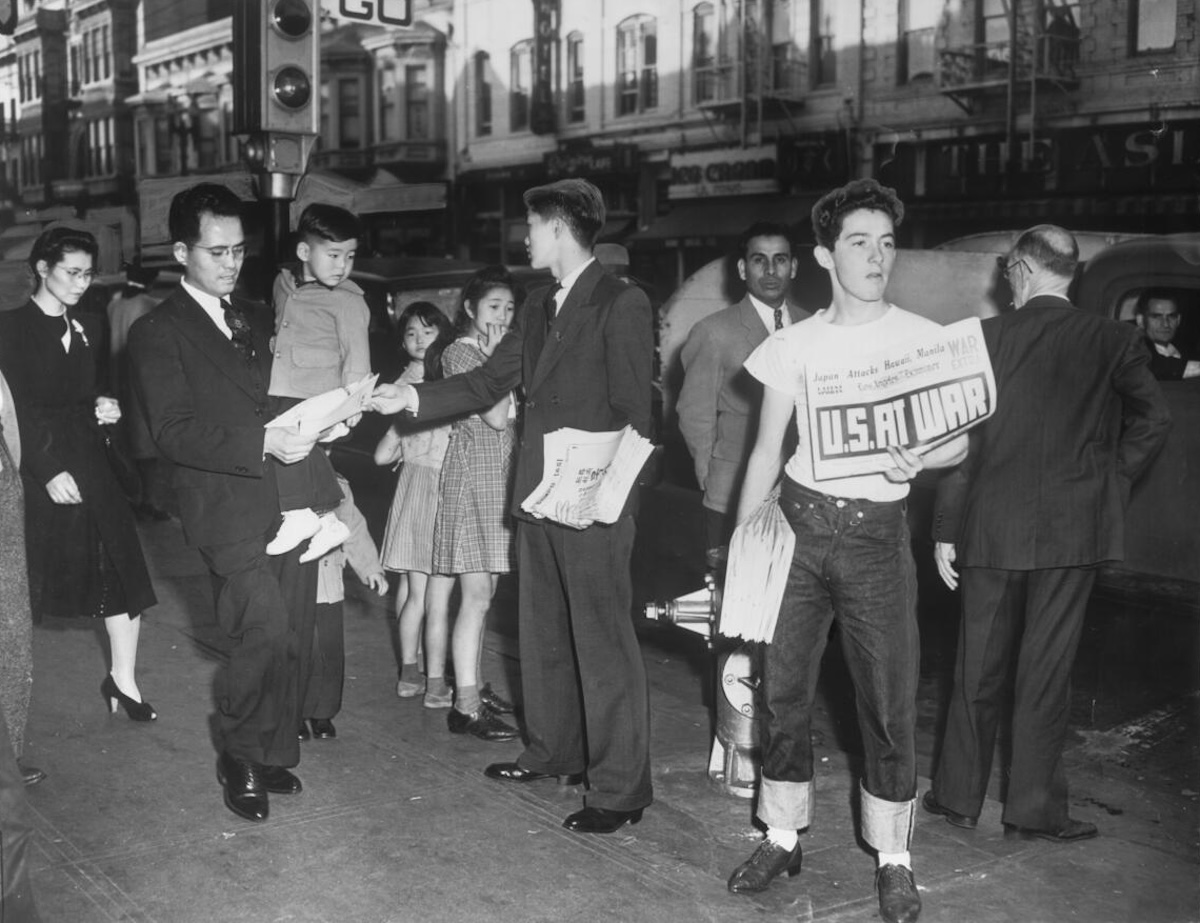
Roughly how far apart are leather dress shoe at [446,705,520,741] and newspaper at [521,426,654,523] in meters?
1.21

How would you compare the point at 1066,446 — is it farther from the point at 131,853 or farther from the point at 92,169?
the point at 92,169

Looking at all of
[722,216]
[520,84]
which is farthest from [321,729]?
[520,84]

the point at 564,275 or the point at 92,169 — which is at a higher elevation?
the point at 92,169

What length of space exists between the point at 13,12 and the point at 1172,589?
20.9ft

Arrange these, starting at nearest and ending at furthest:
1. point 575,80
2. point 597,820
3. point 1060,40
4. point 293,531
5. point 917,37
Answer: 1. point 597,820
2. point 293,531
3. point 1060,40
4. point 917,37
5. point 575,80

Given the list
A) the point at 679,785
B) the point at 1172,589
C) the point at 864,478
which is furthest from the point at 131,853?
the point at 1172,589

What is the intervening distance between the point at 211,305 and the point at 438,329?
1.53 meters

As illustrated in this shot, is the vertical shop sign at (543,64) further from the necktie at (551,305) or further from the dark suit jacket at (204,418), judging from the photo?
the dark suit jacket at (204,418)

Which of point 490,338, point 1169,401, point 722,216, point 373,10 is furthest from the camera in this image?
point 722,216

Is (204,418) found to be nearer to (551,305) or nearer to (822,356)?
(551,305)

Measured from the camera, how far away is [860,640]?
3.81 m

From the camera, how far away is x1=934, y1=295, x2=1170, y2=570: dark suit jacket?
4.26 metres

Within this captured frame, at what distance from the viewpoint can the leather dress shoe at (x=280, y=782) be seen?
4648 millimetres

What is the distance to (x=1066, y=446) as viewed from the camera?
431cm
